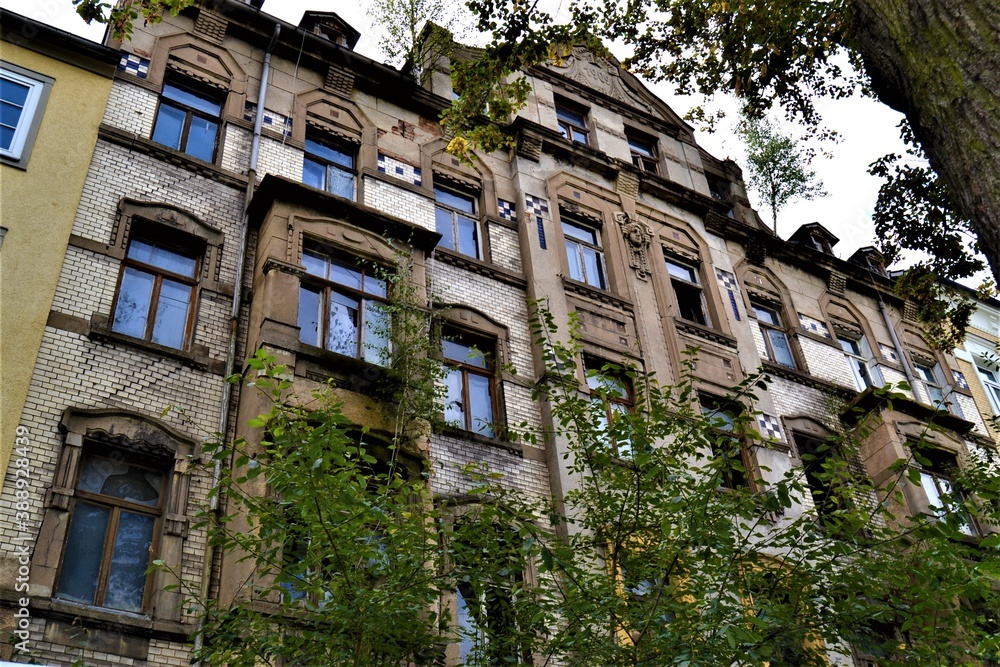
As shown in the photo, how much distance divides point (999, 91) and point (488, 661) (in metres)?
6.12

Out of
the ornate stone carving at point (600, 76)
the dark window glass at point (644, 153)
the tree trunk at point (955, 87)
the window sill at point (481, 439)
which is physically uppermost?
the ornate stone carving at point (600, 76)

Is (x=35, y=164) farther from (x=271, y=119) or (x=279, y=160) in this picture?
(x=271, y=119)

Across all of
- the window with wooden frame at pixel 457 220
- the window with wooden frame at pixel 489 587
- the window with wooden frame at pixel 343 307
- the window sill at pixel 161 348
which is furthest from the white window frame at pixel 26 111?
the window with wooden frame at pixel 489 587

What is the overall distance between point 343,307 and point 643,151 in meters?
10.8

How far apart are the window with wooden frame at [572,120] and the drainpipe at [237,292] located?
666 cm

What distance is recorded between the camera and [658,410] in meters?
9.74

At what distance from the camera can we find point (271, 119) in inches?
632

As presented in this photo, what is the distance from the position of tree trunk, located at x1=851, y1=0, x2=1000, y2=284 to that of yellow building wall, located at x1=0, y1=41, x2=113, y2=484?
9.16 meters

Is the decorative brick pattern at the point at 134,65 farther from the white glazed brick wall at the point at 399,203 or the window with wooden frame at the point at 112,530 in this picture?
the window with wooden frame at the point at 112,530

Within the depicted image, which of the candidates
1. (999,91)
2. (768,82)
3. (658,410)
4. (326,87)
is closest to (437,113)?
(326,87)

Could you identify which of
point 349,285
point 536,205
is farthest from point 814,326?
point 349,285

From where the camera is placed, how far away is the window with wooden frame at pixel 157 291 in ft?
40.5

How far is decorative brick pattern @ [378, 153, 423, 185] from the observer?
55.1 ft

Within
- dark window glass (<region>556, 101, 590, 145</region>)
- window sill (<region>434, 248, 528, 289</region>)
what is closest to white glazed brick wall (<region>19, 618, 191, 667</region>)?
window sill (<region>434, 248, 528, 289</region>)
